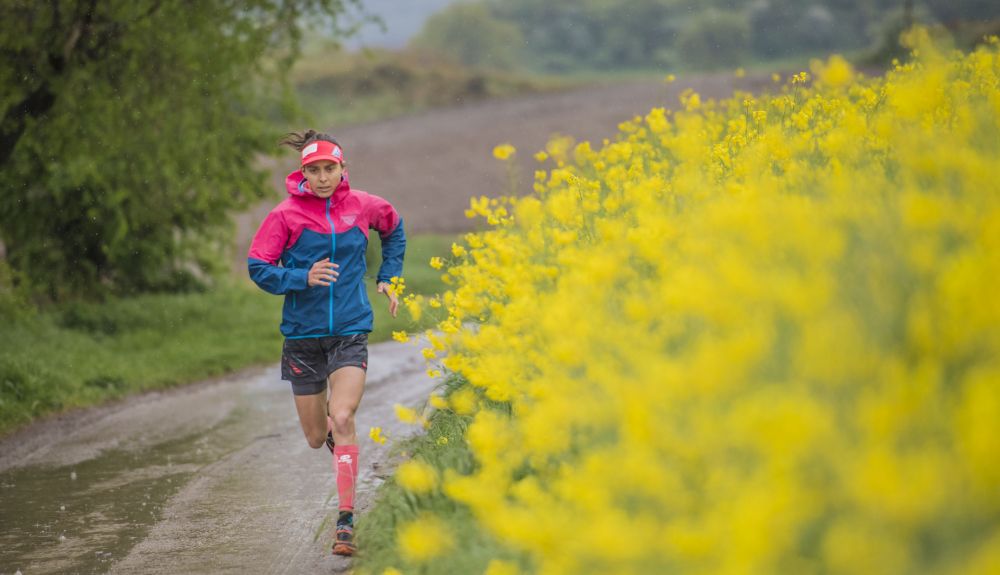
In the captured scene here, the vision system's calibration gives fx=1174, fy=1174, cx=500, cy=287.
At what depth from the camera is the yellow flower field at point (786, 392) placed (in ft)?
8.87

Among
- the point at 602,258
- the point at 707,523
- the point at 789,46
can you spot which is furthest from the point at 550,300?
the point at 789,46

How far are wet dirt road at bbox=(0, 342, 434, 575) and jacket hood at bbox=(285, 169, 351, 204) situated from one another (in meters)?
1.75

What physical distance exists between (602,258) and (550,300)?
0.63 m

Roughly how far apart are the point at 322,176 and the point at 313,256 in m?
0.44

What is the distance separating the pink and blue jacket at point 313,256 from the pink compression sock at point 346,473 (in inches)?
25.2

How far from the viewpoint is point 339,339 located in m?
6.39

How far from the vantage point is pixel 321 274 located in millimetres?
6180

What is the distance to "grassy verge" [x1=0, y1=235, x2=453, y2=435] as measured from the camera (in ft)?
36.3

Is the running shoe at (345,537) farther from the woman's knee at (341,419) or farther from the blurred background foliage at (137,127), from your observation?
the blurred background foliage at (137,127)

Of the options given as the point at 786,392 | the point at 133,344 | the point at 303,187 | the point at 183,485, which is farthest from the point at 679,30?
the point at 786,392

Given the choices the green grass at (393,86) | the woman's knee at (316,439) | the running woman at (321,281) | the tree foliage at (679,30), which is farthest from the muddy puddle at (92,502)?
the tree foliage at (679,30)

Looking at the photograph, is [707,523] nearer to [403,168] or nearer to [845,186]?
[845,186]

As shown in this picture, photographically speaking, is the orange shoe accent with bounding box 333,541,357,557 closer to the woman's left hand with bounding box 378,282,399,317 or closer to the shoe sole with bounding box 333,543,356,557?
the shoe sole with bounding box 333,543,356,557

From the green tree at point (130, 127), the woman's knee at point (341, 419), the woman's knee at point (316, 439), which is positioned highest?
the green tree at point (130, 127)
